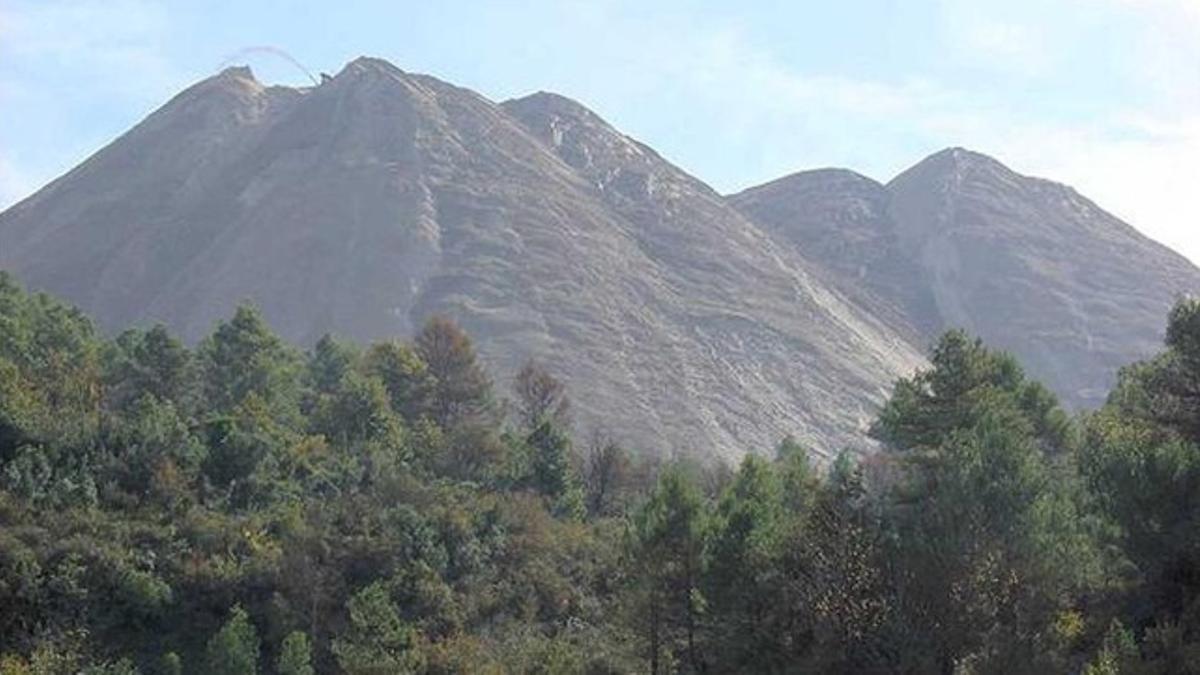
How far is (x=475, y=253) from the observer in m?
114

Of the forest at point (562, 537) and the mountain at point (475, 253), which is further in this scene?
the mountain at point (475, 253)

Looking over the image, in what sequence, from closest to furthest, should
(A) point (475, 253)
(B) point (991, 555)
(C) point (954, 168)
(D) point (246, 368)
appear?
1. (B) point (991, 555)
2. (D) point (246, 368)
3. (A) point (475, 253)
4. (C) point (954, 168)

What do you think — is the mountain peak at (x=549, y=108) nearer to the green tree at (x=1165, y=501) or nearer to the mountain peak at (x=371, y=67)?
the mountain peak at (x=371, y=67)

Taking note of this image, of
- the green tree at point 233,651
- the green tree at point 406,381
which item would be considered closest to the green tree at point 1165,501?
the green tree at point 233,651

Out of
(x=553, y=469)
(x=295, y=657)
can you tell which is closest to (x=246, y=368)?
(x=553, y=469)

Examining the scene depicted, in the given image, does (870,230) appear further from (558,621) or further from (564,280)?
(558,621)

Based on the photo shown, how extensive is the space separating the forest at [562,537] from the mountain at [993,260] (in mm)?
83516

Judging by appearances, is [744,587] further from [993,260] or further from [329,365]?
[993,260]

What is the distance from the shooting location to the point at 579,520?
4869 centimetres

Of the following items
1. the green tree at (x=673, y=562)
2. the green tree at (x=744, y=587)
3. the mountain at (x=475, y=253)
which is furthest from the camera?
the mountain at (x=475, y=253)

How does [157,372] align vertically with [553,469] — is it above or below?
above

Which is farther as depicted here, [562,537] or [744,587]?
[562,537]

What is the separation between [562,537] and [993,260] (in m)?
112

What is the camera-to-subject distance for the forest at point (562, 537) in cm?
2816
